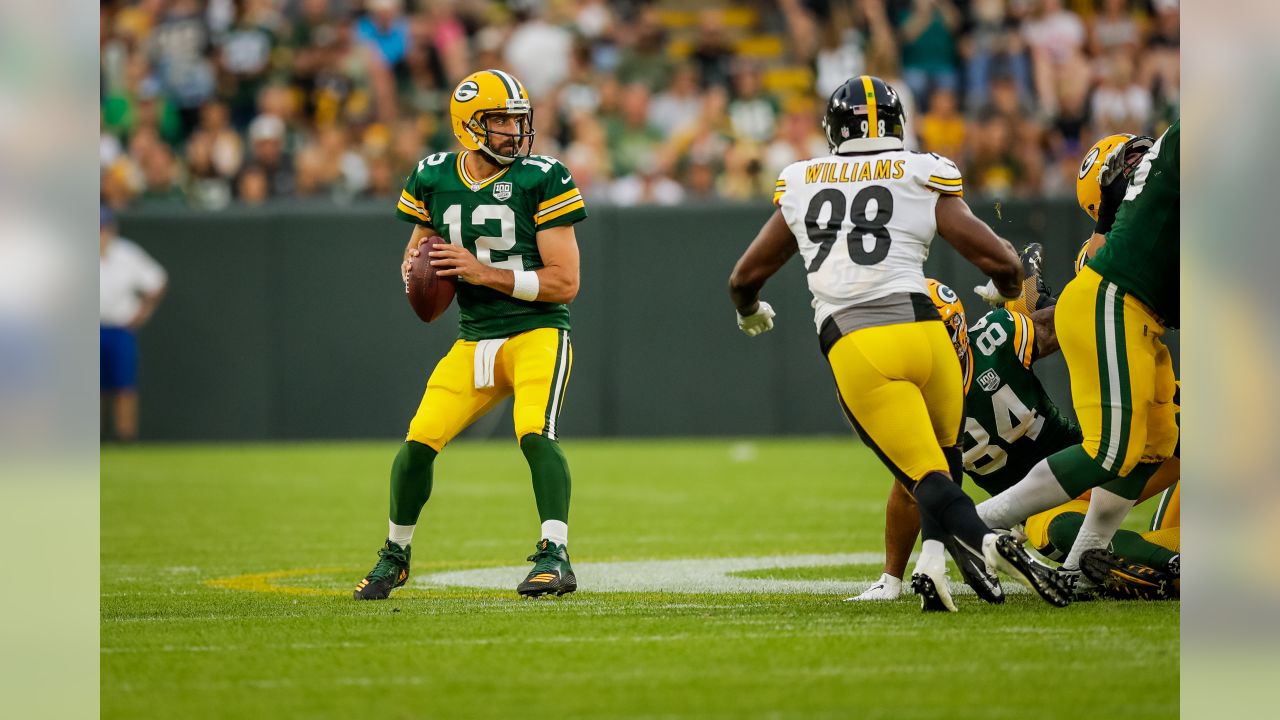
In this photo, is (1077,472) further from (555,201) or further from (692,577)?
(555,201)

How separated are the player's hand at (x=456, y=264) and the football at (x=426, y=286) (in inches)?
1.2

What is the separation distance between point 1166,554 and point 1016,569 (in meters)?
0.98

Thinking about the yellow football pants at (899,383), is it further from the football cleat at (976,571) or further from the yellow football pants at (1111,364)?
the yellow football pants at (1111,364)

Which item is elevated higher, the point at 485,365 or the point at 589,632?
the point at 485,365

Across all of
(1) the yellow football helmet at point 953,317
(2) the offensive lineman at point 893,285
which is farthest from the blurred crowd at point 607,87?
(2) the offensive lineman at point 893,285

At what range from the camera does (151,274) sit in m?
14.8

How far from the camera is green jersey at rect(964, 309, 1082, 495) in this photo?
6293 mm

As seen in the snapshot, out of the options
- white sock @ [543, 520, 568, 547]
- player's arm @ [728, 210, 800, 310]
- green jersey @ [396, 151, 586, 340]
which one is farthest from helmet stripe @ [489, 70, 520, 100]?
white sock @ [543, 520, 568, 547]

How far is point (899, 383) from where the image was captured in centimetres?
530

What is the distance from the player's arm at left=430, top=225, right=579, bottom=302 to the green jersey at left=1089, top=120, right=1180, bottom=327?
6.16ft

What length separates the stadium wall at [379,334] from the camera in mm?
14969

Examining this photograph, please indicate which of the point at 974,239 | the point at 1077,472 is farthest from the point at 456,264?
the point at 1077,472

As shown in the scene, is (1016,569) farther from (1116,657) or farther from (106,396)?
(106,396)

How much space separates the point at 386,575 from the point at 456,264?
1127 millimetres
